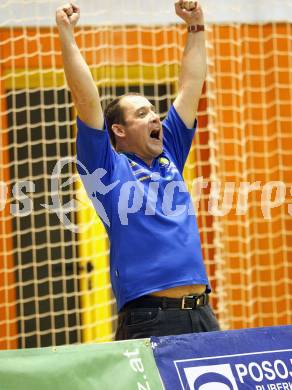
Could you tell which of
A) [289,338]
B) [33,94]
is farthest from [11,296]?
[289,338]

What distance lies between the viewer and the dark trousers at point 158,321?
2848 millimetres

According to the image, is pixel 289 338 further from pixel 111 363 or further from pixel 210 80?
pixel 210 80

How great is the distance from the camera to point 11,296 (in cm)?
504

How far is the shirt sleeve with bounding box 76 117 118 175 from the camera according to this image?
292cm

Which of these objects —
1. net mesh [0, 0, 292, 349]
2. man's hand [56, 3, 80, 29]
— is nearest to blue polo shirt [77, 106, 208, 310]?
man's hand [56, 3, 80, 29]

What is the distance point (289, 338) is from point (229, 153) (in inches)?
108

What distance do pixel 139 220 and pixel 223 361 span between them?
647 millimetres

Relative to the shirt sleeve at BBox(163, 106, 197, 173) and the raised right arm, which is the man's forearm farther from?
the raised right arm

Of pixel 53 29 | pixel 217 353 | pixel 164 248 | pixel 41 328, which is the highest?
pixel 53 29

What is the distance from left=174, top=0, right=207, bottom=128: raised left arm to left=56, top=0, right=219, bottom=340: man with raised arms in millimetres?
222

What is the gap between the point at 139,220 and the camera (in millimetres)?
2922

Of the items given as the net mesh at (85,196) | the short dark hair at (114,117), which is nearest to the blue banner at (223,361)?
the short dark hair at (114,117)

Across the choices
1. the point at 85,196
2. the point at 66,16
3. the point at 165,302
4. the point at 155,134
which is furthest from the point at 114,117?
the point at 85,196

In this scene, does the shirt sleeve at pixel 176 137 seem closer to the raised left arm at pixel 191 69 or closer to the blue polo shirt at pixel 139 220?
the raised left arm at pixel 191 69
